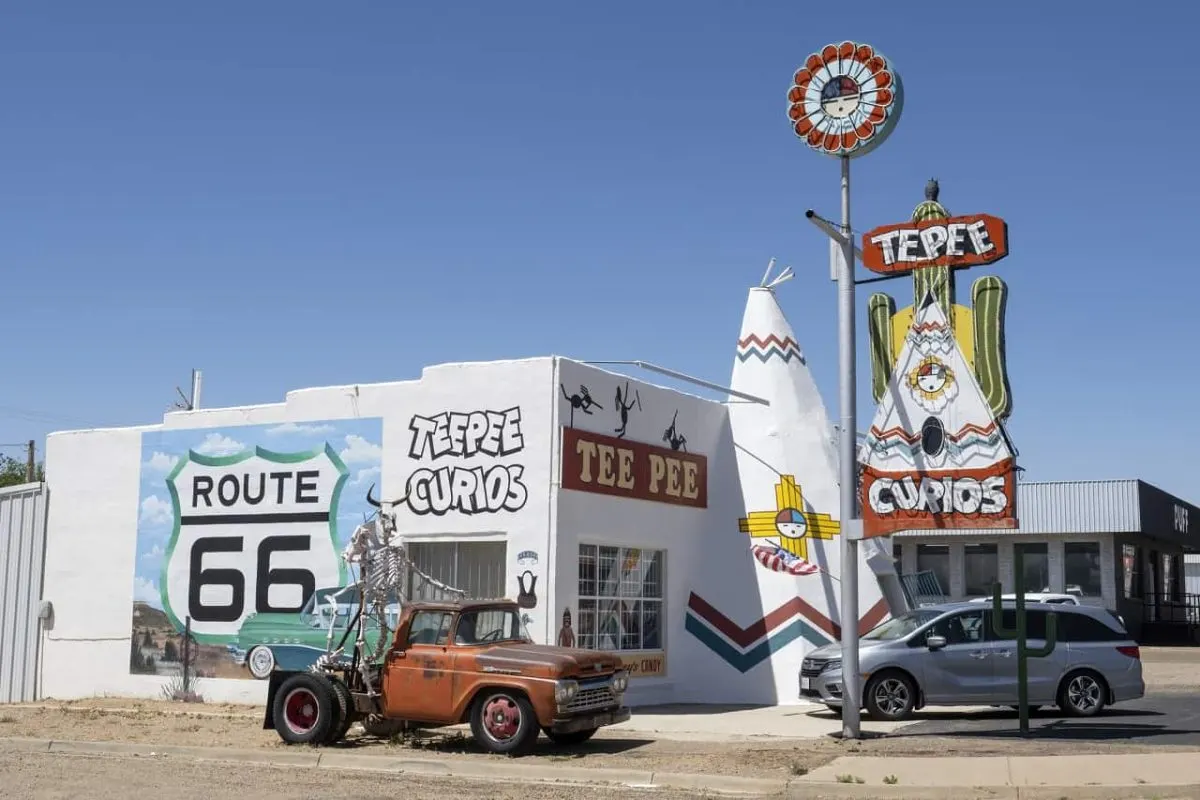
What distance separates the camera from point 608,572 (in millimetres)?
20734

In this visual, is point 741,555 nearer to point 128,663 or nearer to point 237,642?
point 237,642

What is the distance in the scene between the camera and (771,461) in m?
22.7

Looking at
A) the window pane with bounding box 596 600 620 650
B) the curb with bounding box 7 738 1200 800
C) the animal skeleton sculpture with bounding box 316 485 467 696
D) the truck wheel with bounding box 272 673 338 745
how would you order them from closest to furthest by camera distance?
the curb with bounding box 7 738 1200 800, the truck wheel with bounding box 272 673 338 745, the animal skeleton sculpture with bounding box 316 485 467 696, the window pane with bounding box 596 600 620 650

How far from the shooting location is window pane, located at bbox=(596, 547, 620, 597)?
20516 millimetres

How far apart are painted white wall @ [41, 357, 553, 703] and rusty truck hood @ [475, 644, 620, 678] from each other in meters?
4.11

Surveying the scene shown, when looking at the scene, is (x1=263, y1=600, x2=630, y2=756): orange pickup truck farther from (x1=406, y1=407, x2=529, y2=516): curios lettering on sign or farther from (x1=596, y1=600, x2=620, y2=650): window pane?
(x1=596, y1=600, x2=620, y2=650): window pane

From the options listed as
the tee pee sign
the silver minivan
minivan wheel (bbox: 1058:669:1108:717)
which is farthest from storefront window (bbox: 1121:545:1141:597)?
the tee pee sign

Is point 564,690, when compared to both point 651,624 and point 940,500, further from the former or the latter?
point 651,624

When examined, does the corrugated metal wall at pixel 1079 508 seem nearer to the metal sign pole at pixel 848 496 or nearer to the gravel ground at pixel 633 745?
the gravel ground at pixel 633 745

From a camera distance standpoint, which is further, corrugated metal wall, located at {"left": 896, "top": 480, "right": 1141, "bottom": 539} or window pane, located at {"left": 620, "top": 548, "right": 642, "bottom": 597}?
corrugated metal wall, located at {"left": 896, "top": 480, "right": 1141, "bottom": 539}

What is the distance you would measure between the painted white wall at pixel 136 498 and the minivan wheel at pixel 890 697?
455 centimetres

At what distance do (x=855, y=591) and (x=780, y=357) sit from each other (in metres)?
8.25

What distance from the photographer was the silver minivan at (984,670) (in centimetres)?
1833

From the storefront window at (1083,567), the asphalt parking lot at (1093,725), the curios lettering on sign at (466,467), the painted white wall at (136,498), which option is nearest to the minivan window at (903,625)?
the asphalt parking lot at (1093,725)
